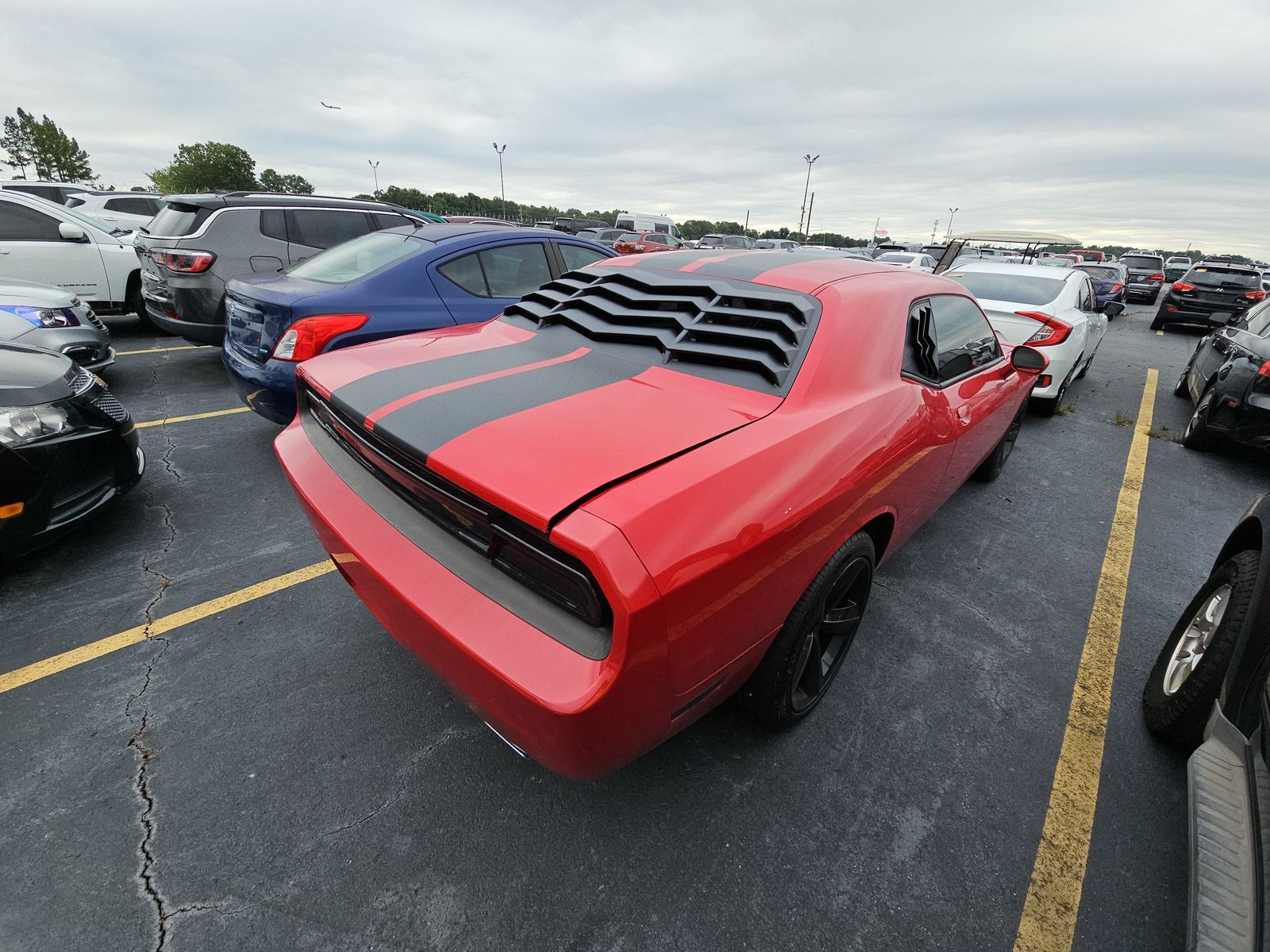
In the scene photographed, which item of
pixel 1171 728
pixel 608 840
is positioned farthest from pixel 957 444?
pixel 608 840

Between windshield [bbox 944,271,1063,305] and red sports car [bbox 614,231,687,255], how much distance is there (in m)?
9.62

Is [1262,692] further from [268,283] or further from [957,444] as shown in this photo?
[268,283]

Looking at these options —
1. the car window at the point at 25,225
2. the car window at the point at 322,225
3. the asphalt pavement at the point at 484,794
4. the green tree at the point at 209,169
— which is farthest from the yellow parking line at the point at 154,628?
the green tree at the point at 209,169

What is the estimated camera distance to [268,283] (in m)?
4.08

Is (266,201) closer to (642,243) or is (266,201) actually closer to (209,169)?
(642,243)

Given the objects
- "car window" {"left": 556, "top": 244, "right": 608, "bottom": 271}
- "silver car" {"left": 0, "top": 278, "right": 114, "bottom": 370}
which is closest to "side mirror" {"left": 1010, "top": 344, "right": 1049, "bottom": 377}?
"car window" {"left": 556, "top": 244, "right": 608, "bottom": 271}

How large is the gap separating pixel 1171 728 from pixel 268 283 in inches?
215

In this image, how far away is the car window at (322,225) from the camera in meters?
6.25

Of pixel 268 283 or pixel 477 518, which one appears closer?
pixel 477 518

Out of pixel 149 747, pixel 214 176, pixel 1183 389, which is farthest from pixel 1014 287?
pixel 214 176

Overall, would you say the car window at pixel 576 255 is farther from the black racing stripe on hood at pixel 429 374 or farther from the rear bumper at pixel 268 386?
the black racing stripe on hood at pixel 429 374

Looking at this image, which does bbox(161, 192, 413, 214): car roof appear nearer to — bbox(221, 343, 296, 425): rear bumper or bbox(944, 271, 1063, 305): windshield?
bbox(221, 343, 296, 425): rear bumper

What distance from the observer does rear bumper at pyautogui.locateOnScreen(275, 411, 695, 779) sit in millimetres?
1205

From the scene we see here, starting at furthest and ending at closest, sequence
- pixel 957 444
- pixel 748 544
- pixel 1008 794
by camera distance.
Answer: pixel 957 444, pixel 1008 794, pixel 748 544
